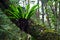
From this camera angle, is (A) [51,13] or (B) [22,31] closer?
(B) [22,31]

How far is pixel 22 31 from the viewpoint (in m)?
3.64

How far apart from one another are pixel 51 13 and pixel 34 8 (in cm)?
141

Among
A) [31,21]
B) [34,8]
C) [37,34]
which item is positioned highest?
[34,8]

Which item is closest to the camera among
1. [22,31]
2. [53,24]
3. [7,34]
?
[7,34]

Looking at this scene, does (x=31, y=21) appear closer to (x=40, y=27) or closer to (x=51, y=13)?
(x=40, y=27)

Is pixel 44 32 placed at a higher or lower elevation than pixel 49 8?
lower

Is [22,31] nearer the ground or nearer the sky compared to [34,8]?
nearer the ground

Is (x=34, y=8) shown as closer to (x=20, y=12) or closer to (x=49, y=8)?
(x=20, y=12)

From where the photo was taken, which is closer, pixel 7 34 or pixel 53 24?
pixel 7 34

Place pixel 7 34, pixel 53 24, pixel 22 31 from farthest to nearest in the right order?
pixel 53 24 < pixel 22 31 < pixel 7 34

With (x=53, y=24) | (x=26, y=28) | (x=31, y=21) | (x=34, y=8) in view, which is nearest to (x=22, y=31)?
(x=26, y=28)

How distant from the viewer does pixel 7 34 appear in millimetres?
2916

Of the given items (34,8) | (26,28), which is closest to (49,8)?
(34,8)

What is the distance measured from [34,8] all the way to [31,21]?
→ 0.33m
